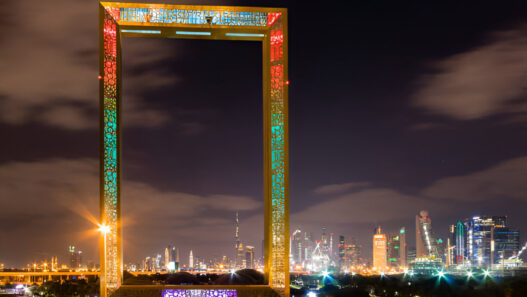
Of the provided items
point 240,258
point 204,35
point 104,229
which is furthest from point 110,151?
→ point 240,258

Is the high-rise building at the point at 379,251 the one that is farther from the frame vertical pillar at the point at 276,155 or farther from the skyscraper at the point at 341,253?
the frame vertical pillar at the point at 276,155

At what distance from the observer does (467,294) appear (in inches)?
919

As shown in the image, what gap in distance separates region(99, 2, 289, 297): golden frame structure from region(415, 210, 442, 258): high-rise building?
286 ft

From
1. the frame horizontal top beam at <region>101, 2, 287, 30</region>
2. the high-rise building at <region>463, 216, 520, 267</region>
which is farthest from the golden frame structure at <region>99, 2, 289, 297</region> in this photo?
the high-rise building at <region>463, 216, 520, 267</region>

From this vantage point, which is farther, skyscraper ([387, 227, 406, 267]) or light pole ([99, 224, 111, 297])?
skyscraper ([387, 227, 406, 267])

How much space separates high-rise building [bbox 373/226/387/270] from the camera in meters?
100

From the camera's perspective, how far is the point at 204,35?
10.9 meters

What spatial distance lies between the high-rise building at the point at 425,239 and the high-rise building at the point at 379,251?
6128 mm

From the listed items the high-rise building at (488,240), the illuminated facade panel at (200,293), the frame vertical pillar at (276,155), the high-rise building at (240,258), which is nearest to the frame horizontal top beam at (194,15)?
the frame vertical pillar at (276,155)

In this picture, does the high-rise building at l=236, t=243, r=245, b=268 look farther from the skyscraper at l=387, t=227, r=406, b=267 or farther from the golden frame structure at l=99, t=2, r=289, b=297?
the skyscraper at l=387, t=227, r=406, b=267

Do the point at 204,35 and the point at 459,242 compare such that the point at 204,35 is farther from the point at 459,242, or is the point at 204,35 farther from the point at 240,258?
the point at 459,242

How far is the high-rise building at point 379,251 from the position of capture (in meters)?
100

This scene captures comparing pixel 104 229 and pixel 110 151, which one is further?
pixel 110 151

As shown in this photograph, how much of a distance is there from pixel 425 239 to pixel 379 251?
9.57 m
